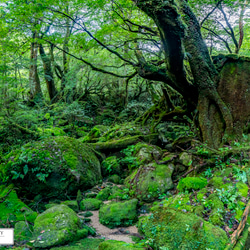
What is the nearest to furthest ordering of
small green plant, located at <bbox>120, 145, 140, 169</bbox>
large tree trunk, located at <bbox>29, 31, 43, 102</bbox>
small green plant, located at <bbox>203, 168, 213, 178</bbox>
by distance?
1. small green plant, located at <bbox>203, 168, 213, 178</bbox>
2. small green plant, located at <bbox>120, 145, 140, 169</bbox>
3. large tree trunk, located at <bbox>29, 31, 43, 102</bbox>

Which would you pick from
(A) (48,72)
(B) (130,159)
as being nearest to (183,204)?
(B) (130,159)

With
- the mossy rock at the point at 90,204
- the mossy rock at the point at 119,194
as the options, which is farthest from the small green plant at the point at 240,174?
the mossy rock at the point at 90,204

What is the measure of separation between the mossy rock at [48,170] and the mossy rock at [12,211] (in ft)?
2.21

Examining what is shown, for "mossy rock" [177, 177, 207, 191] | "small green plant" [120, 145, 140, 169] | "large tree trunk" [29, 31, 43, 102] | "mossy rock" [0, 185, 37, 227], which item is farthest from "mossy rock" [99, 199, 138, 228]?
"large tree trunk" [29, 31, 43, 102]

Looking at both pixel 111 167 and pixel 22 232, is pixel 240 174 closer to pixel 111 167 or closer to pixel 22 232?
pixel 22 232

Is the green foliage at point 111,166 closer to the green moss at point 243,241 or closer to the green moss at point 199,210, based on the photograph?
the green moss at point 199,210

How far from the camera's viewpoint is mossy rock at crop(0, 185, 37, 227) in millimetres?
3490

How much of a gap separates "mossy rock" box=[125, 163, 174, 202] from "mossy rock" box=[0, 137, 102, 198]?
1.36 m

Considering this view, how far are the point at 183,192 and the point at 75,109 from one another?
9506 millimetres

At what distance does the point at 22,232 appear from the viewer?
3.12 meters

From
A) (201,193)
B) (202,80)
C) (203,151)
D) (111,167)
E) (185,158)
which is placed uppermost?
(202,80)

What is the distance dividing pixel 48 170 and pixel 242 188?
4582 millimetres

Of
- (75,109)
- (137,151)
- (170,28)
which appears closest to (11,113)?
(75,109)

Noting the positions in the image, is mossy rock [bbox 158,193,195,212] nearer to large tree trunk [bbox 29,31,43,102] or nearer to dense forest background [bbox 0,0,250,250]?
dense forest background [bbox 0,0,250,250]
